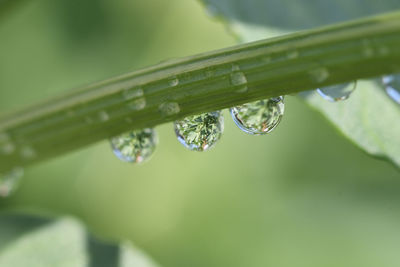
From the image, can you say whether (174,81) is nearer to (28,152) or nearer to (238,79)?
(238,79)

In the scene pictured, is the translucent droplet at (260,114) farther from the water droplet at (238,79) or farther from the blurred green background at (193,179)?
the blurred green background at (193,179)

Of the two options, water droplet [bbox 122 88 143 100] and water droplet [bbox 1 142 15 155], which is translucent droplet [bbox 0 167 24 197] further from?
water droplet [bbox 122 88 143 100]

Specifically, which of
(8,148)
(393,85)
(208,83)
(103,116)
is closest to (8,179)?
(8,148)

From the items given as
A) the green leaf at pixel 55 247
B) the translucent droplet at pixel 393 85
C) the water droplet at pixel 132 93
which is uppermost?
the translucent droplet at pixel 393 85

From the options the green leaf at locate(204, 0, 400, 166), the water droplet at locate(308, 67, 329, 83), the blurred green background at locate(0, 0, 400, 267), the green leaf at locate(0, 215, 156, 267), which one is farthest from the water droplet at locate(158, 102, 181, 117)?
the blurred green background at locate(0, 0, 400, 267)

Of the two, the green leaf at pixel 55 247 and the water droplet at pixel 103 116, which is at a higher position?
the water droplet at pixel 103 116

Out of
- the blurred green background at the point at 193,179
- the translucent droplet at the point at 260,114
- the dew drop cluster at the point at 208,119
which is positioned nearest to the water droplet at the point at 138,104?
the dew drop cluster at the point at 208,119
